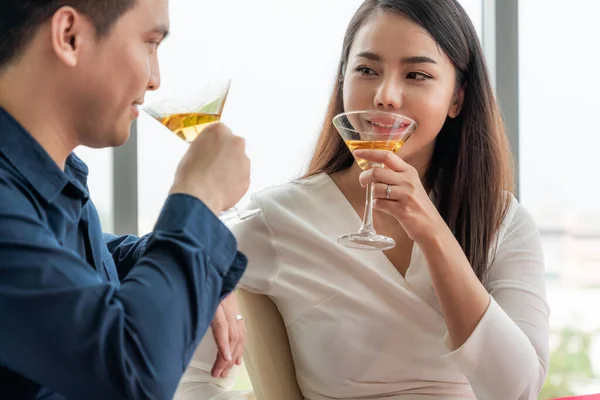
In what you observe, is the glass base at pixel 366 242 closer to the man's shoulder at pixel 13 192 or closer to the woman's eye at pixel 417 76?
the woman's eye at pixel 417 76

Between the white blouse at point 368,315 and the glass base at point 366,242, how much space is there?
6.5 inches

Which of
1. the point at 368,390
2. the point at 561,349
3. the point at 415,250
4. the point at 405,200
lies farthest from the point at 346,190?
the point at 561,349

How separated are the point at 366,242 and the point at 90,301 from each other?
940 millimetres

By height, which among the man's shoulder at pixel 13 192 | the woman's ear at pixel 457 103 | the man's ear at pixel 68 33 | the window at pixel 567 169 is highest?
the man's ear at pixel 68 33

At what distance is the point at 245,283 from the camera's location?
6.53ft

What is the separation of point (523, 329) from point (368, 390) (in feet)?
1.38

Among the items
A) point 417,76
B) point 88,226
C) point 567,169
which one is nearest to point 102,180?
point 417,76

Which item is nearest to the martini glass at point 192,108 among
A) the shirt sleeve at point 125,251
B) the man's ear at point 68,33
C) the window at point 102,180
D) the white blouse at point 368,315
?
the shirt sleeve at point 125,251

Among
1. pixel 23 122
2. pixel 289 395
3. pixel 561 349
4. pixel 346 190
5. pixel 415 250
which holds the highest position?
pixel 23 122

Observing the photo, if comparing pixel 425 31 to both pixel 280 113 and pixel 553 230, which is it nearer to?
pixel 280 113

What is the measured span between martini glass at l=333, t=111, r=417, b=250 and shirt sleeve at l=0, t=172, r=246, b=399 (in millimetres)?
812

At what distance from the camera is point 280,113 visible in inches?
137

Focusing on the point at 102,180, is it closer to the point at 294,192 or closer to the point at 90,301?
the point at 294,192

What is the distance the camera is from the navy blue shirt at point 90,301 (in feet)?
3.27
